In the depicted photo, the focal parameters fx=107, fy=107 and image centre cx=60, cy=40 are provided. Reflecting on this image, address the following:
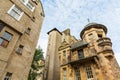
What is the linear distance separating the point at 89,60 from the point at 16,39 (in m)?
11.0

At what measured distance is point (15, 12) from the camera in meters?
14.2

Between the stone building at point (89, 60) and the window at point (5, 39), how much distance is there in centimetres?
1001

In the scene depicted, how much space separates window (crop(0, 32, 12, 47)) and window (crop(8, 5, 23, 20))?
8.93 feet

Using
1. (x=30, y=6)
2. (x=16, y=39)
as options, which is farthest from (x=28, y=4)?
(x=16, y=39)

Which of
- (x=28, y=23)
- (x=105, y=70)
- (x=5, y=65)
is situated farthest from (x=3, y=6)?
(x=105, y=70)

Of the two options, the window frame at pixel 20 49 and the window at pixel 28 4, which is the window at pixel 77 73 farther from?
the window at pixel 28 4

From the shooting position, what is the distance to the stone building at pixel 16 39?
11251mm

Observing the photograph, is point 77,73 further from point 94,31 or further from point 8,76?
point 8,76

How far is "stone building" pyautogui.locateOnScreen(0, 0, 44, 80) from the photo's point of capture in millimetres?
11251

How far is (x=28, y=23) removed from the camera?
1591 cm

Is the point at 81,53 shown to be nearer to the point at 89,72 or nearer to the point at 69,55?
the point at 69,55

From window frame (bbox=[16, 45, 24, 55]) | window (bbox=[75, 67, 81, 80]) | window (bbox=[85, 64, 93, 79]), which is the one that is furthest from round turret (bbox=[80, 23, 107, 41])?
window frame (bbox=[16, 45, 24, 55])

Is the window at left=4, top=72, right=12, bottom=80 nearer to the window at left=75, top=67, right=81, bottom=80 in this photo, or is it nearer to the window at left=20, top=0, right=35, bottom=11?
the window at left=75, top=67, right=81, bottom=80

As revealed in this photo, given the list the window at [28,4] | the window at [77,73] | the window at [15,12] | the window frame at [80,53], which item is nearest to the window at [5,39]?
the window at [15,12]
